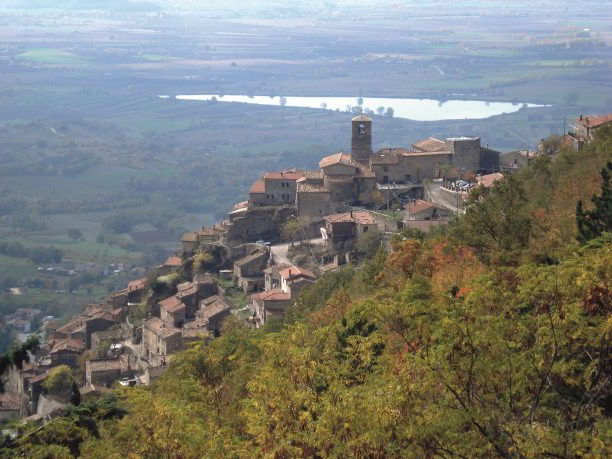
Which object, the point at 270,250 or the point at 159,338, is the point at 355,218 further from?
the point at 159,338

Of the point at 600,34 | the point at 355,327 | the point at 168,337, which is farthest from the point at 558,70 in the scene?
the point at 355,327

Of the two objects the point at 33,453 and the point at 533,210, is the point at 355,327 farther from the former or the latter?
the point at 533,210

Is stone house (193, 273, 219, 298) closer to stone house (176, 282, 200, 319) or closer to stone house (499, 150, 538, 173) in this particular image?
stone house (176, 282, 200, 319)

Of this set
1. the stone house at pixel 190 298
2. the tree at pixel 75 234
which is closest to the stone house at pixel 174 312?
the stone house at pixel 190 298

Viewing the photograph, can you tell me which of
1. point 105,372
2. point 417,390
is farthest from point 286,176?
point 417,390

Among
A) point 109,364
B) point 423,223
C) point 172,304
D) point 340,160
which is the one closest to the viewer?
point 109,364

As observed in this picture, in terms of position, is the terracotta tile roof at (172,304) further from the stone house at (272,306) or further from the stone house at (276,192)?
the stone house at (276,192)
